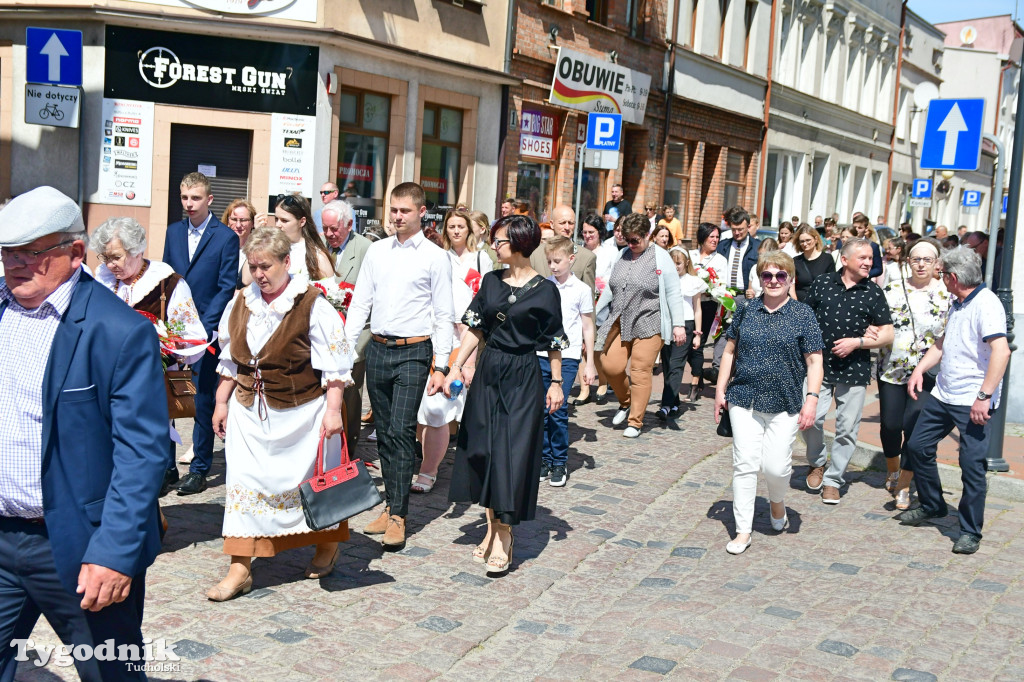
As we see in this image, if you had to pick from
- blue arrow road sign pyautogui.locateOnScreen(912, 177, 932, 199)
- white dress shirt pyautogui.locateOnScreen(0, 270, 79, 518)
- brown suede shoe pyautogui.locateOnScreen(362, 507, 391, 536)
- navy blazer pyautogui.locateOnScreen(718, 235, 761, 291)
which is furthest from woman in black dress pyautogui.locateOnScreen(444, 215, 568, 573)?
blue arrow road sign pyautogui.locateOnScreen(912, 177, 932, 199)

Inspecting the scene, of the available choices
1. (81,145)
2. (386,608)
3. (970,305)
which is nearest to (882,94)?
(81,145)

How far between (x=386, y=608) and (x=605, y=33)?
19293 mm

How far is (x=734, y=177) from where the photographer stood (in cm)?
3186

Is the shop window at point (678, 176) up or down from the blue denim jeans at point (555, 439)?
up

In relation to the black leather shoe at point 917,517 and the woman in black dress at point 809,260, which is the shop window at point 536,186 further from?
the black leather shoe at point 917,517

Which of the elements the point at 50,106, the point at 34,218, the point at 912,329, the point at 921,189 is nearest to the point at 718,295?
the point at 912,329

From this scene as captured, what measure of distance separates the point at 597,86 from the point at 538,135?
2.00m

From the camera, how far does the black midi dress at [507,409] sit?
6.44 meters

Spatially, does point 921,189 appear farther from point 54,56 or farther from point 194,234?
point 194,234

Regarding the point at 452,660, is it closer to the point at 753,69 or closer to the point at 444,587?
the point at 444,587

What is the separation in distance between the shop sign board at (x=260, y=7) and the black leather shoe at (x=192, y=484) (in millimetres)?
10238

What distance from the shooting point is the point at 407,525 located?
7156 millimetres

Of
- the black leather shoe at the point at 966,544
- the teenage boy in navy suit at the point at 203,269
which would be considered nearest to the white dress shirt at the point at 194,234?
the teenage boy in navy suit at the point at 203,269

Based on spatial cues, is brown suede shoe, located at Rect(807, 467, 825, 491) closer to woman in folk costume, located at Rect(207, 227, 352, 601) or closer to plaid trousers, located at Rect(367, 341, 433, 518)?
plaid trousers, located at Rect(367, 341, 433, 518)
